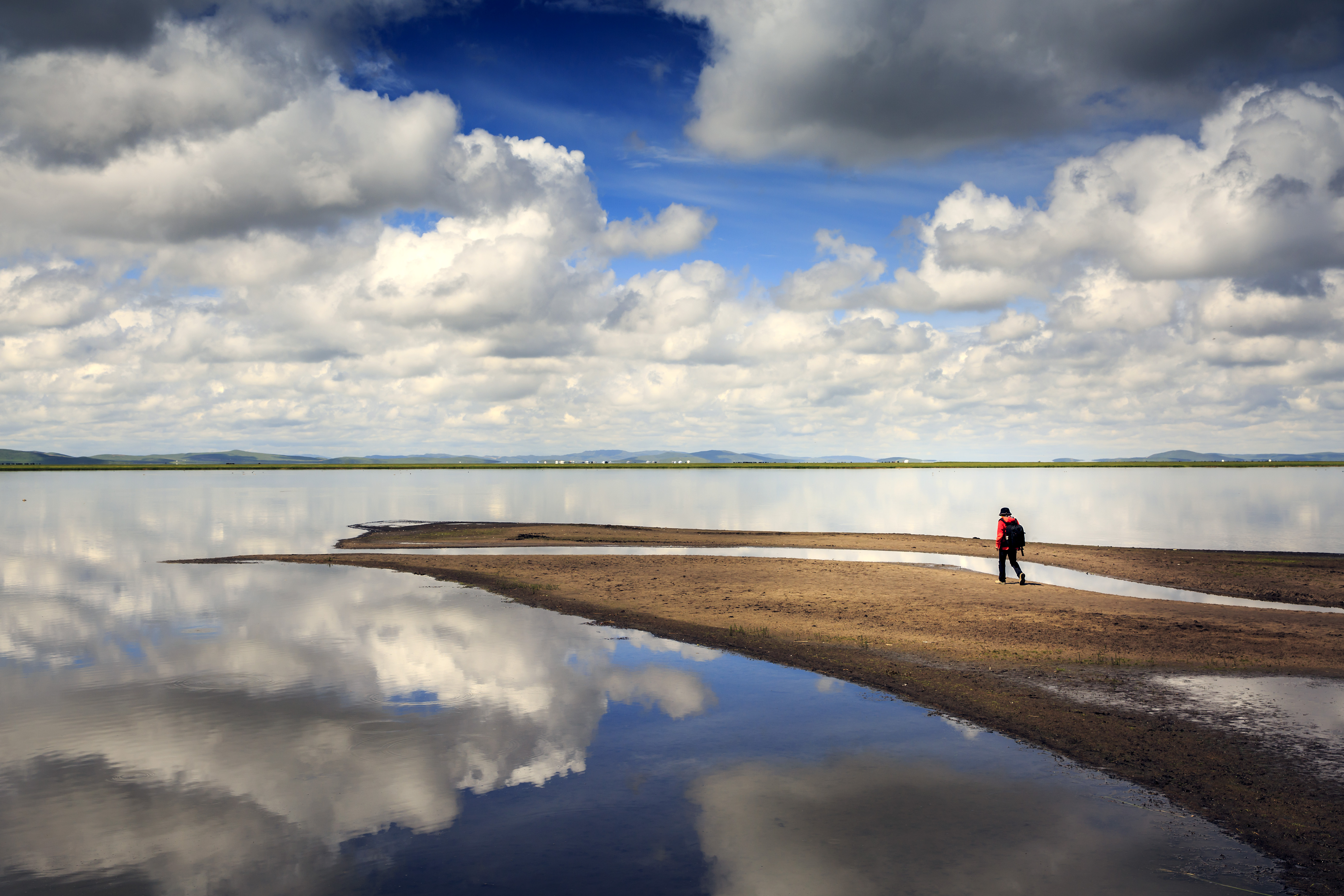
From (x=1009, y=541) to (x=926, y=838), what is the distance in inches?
935

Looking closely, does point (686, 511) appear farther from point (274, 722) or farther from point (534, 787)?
point (534, 787)

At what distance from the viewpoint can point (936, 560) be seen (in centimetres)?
4441

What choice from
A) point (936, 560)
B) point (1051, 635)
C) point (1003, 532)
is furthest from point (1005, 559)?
point (1051, 635)

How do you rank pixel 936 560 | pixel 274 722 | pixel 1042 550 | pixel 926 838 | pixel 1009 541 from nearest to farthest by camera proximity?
1. pixel 926 838
2. pixel 274 722
3. pixel 1009 541
4. pixel 936 560
5. pixel 1042 550

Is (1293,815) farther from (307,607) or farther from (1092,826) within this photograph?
(307,607)

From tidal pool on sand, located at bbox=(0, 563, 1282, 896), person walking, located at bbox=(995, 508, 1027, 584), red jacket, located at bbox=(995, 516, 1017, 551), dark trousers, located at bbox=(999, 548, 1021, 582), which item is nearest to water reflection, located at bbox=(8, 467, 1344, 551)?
dark trousers, located at bbox=(999, 548, 1021, 582)

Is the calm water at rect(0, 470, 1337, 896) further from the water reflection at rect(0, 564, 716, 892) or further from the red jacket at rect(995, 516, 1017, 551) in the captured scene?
the red jacket at rect(995, 516, 1017, 551)

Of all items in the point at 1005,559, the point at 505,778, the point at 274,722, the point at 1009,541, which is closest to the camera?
the point at 505,778

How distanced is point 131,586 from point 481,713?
86.0ft

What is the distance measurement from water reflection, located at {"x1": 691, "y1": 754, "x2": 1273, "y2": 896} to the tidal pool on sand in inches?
1.7

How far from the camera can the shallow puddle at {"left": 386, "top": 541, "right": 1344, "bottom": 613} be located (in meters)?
30.7

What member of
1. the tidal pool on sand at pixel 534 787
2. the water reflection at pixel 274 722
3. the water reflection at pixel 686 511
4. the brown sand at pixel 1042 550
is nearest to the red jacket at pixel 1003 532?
the brown sand at pixel 1042 550

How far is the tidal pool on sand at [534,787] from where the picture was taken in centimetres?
1021

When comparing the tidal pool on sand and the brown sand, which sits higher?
the brown sand
